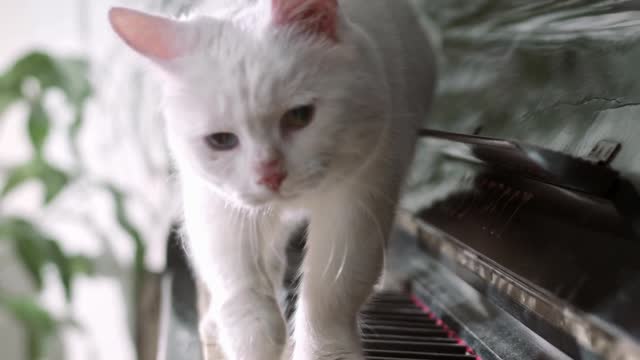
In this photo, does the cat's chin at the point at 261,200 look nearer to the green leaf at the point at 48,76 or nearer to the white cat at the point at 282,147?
the white cat at the point at 282,147

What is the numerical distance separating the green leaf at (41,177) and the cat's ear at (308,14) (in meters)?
1.20

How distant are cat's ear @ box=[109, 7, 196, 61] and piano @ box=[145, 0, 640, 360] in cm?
32

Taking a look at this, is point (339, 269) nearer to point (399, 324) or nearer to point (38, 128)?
point (399, 324)

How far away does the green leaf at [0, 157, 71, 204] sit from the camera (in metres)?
1.82

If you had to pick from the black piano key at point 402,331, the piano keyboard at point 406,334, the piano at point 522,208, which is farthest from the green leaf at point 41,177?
the black piano key at point 402,331

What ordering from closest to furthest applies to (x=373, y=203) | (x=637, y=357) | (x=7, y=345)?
(x=637, y=357)
(x=373, y=203)
(x=7, y=345)

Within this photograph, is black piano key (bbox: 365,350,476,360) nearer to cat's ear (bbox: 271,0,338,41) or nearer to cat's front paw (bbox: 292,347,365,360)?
cat's front paw (bbox: 292,347,365,360)

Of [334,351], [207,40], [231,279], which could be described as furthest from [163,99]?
[334,351]

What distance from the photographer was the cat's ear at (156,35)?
80 cm

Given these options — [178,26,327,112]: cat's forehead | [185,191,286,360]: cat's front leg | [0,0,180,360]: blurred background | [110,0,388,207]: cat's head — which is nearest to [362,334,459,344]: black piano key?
[185,191,286,360]: cat's front leg

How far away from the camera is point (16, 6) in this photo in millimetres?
2295

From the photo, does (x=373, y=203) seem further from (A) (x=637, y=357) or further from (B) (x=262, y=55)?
(A) (x=637, y=357)

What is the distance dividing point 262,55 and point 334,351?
14.1 inches

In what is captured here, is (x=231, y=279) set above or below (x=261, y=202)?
below
